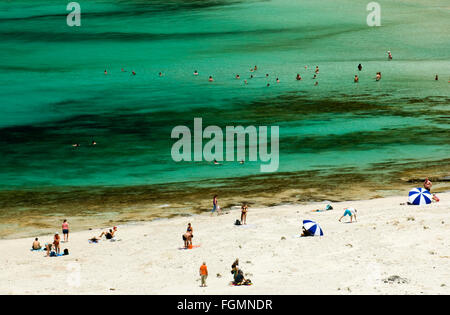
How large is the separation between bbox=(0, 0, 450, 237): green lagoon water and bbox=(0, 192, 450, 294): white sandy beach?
945 cm

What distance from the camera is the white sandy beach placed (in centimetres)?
2739

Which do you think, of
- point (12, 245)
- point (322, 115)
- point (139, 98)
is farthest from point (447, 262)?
point (139, 98)

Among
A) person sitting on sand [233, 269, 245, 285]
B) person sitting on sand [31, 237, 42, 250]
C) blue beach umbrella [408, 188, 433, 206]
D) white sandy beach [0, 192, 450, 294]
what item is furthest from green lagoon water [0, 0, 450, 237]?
person sitting on sand [233, 269, 245, 285]

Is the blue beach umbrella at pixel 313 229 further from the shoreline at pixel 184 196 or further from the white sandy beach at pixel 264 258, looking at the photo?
the shoreline at pixel 184 196

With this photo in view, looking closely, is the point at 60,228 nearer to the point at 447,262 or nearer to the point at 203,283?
the point at 203,283

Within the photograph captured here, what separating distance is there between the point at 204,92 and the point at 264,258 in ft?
214

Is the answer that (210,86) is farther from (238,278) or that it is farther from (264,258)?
(238,278)

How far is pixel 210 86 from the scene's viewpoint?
98.7m

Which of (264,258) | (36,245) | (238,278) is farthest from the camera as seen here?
(36,245)

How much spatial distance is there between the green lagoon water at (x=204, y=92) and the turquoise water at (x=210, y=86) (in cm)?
27

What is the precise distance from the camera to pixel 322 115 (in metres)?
82.0

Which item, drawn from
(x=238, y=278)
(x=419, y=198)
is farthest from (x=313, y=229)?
(x=419, y=198)

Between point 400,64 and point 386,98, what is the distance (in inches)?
840

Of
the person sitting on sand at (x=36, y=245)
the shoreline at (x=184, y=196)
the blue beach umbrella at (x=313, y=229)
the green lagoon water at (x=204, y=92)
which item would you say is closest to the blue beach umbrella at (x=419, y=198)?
the shoreline at (x=184, y=196)
